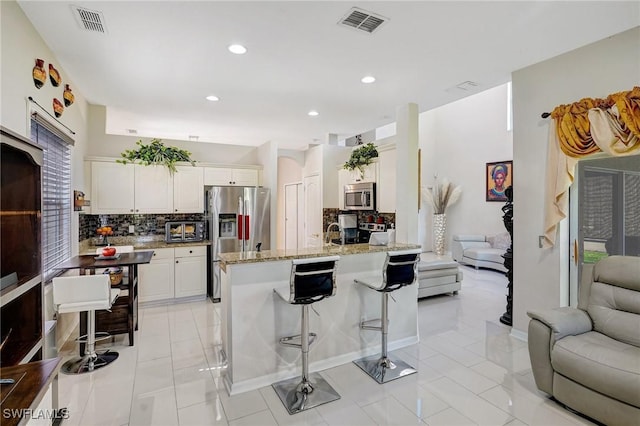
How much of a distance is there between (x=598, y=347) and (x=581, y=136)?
6.05ft

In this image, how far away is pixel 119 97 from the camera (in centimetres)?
417

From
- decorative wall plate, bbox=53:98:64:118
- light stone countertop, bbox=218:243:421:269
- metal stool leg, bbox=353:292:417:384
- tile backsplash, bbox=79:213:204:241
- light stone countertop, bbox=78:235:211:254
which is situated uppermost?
decorative wall plate, bbox=53:98:64:118

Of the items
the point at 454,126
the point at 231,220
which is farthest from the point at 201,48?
the point at 454,126

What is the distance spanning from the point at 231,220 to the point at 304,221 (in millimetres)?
2011

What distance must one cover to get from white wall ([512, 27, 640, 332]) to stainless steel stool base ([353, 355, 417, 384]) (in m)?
1.63

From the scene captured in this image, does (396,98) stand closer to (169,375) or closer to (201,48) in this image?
(201,48)

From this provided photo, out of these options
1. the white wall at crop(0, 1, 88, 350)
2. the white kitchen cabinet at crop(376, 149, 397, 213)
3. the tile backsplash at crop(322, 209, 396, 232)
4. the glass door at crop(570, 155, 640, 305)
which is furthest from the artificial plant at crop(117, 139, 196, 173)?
the glass door at crop(570, 155, 640, 305)

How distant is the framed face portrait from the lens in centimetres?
770

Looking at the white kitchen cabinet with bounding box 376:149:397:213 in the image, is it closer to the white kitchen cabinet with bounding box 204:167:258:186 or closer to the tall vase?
the white kitchen cabinet with bounding box 204:167:258:186

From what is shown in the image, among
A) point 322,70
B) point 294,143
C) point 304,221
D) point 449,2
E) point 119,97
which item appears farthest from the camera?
point 294,143

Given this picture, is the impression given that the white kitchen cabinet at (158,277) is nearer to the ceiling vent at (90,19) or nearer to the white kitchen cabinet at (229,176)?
the white kitchen cabinet at (229,176)

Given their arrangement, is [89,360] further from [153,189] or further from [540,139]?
[540,139]

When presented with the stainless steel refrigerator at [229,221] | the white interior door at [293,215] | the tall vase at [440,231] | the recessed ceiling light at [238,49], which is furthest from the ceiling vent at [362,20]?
the tall vase at [440,231]

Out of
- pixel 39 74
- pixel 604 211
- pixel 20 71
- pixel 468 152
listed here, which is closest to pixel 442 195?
pixel 468 152
